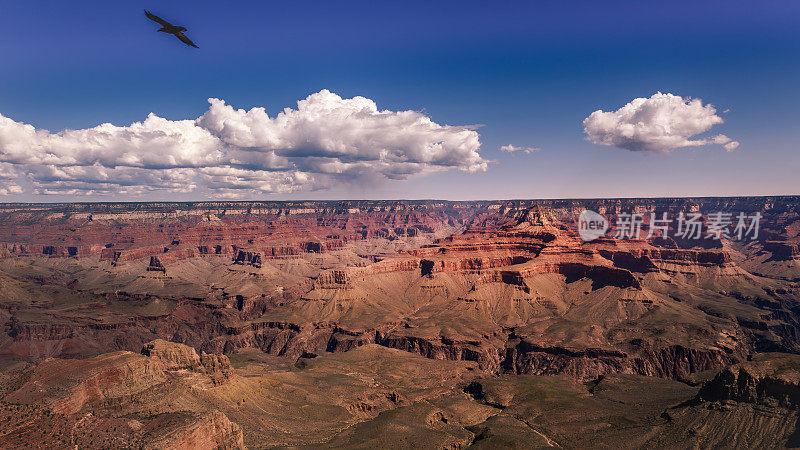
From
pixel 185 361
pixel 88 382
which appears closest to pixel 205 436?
pixel 88 382

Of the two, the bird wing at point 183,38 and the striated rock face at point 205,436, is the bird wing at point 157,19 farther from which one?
the striated rock face at point 205,436

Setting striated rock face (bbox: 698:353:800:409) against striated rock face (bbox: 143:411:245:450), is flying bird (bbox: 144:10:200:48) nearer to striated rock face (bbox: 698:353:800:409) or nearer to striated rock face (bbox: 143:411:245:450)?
striated rock face (bbox: 143:411:245:450)

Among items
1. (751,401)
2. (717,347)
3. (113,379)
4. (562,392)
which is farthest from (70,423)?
(717,347)

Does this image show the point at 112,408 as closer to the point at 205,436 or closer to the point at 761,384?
the point at 205,436

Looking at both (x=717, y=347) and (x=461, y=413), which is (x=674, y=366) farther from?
(x=461, y=413)

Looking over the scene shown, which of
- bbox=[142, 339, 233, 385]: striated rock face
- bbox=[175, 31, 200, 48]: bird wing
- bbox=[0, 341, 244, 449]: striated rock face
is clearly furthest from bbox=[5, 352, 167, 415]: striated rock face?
bbox=[175, 31, 200, 48]: bird wing

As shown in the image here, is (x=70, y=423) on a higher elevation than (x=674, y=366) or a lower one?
higher
